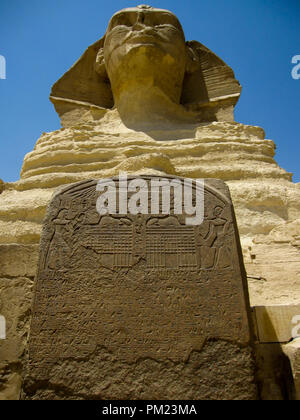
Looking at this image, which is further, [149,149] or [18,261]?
[149,149]

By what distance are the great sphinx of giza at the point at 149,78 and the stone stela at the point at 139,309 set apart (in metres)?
3.20

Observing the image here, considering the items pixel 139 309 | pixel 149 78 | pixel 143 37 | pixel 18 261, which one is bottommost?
pixel 139 309

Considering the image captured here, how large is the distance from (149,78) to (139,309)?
4.14 m

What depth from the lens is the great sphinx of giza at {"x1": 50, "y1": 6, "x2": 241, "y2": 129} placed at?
483 cm

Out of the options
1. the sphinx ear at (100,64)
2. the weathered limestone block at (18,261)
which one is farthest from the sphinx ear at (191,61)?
the weathered limestone block at (18,261)

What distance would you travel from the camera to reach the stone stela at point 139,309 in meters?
1.62

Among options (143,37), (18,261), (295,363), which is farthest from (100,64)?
(295,363)

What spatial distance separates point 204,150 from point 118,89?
6.92 ft

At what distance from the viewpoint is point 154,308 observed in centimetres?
174

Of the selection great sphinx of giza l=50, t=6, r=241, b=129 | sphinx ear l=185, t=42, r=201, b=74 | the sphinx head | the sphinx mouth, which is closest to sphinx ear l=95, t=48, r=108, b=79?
great sphinx of giza l=50, t=6, r=241, b=129

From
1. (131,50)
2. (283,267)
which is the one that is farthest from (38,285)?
(131,50)

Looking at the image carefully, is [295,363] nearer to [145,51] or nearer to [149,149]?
[149,149]

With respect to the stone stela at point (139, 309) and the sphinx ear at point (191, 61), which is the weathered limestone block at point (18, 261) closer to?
the stone stela at point (139, 309)

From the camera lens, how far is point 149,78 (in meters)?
4.93
